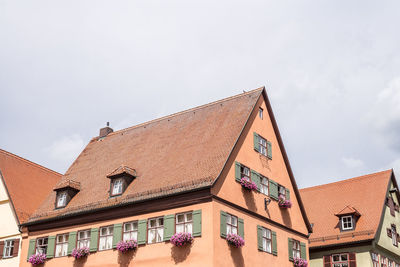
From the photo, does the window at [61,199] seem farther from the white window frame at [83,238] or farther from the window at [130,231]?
the window at [130,231]

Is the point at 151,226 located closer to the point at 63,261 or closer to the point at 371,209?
the point at 63,261

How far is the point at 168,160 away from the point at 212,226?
698 cm

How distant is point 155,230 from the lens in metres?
29.7

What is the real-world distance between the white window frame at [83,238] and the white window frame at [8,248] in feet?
19.4

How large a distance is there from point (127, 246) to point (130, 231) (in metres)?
1.11

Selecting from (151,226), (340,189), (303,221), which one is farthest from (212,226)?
(340,189)

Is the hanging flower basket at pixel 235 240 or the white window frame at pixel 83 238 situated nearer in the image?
the hanging flower basket at pixel 235 240

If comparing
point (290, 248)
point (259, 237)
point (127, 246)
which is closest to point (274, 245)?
point (259, 237)

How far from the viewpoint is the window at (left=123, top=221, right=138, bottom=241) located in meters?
30.5

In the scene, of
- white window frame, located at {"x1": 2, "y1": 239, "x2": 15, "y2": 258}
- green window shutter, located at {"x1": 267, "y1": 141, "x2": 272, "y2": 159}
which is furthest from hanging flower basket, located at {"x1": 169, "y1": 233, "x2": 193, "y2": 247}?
white window frame, located at {"x1": 2, "y1": 239, "x2": 15, "y2": 258}

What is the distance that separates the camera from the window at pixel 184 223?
2861 cm

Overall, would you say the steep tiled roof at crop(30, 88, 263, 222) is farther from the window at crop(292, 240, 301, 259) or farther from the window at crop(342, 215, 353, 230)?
the window at crop(342, 215, 353, 230)

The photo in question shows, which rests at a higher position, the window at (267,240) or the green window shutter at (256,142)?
the green window shutter at (256,142)

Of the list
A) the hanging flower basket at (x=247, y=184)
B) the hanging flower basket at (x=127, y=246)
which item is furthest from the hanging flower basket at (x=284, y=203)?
the hanging flower basket at (x=127, y=246)
